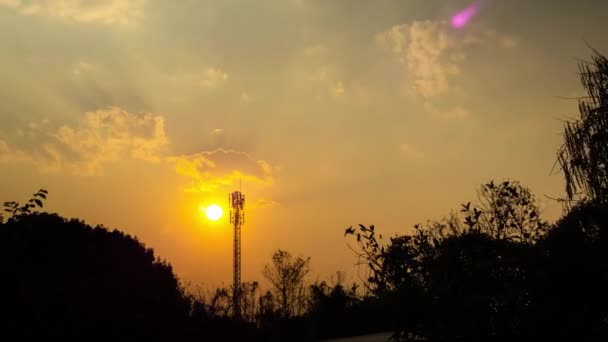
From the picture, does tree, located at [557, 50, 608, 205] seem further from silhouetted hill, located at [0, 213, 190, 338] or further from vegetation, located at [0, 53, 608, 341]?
silhouetted hill, located at [0, 213, 190, 338]

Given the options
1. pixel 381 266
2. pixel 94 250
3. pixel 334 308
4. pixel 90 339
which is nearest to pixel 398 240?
pixel 381 266

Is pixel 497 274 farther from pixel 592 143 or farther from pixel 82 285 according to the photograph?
pixel 82 285

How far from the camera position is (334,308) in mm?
39812

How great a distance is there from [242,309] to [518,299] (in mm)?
22929

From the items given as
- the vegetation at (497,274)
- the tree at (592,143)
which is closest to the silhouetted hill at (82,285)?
the vegetation at (497,274)

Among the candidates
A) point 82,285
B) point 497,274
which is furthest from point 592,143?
point 82,285

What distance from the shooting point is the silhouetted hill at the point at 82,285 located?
1342 centimetres

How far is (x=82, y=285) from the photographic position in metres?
15.6

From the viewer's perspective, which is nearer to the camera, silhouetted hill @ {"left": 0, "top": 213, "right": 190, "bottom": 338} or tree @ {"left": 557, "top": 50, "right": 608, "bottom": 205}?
tree @ {"left": 557, "top": 50, "right": 608, "bottom": 205}

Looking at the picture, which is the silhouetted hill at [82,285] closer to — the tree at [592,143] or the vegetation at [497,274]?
the vegetation at [497,274]

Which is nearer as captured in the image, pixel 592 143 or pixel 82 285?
pixel 592 143

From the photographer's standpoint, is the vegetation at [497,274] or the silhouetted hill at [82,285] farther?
the silhouetted hill at [82,285]

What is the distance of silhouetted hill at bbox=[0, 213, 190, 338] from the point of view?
13422mm

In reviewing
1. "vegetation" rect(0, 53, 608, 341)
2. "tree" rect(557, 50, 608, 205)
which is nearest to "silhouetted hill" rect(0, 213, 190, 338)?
"vegetation" rect(0, 53, 608, 341)
